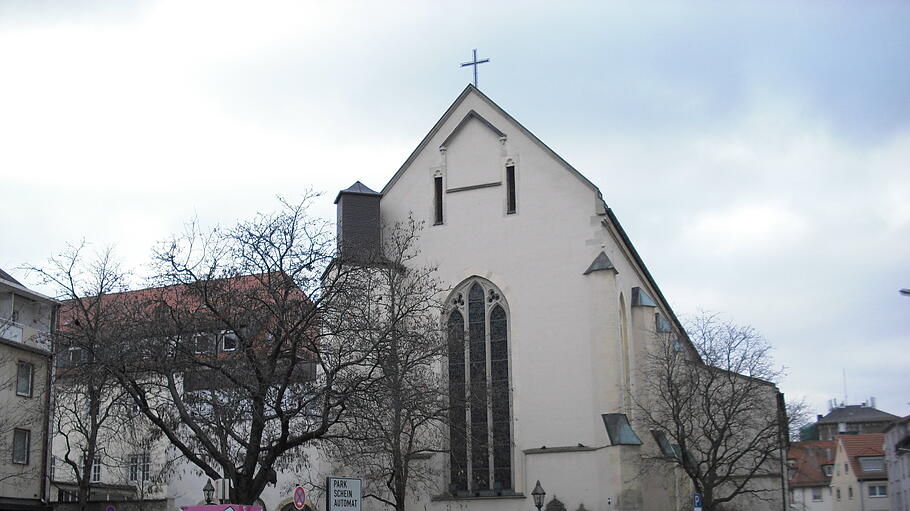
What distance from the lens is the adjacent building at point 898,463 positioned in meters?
68.8

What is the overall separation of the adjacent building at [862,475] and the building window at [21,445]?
70104mm

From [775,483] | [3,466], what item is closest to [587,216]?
[775,483]

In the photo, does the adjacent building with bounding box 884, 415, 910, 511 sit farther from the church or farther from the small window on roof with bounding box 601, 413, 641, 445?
the small window on roof with bounding box 601, 413, 641, 445

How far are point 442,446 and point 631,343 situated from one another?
8.64m

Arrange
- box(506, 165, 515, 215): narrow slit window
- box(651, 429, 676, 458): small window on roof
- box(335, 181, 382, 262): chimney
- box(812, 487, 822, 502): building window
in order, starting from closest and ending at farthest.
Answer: box(651, 429, 676, 458): small window on roof → box(506, 165, 515, 215): narrow slit window → box(335, 181, 382, 262): chimney → box(812, 487, 822, 502): building window

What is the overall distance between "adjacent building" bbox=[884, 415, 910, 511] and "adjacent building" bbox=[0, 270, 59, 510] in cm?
5356

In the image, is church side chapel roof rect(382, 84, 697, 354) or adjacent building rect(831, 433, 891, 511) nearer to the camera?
church side chapel roof rect(382, 84, 697, 354)

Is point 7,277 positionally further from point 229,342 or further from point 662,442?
point 662,442

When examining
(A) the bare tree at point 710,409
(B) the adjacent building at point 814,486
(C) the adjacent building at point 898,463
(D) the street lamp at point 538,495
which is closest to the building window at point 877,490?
(C) the adjacent building at point 898,463

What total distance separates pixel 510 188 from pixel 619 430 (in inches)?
365

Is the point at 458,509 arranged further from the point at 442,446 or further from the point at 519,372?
the point at 519,372

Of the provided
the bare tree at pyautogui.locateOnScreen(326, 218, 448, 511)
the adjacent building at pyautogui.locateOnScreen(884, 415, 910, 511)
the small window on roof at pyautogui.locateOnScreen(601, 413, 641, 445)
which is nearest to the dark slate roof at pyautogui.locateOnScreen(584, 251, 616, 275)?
the small window on roof at pyautogui.locateOnScreen(601, 413, 641, 445)

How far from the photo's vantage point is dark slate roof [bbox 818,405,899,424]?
4798 inches

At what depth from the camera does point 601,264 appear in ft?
108
